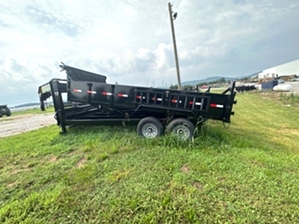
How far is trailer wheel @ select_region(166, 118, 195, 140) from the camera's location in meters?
4.43

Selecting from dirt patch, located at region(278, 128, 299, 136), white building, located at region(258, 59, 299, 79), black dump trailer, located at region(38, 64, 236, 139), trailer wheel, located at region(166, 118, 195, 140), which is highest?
white building, located at region(258, 59, 299, 79)

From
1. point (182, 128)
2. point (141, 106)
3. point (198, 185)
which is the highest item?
point (141, 106)

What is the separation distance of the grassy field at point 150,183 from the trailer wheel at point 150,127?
0.92 feet

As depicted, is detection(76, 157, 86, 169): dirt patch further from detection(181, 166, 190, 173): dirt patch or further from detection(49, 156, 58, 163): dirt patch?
detection(181, 166, 190, 173): dirt patch

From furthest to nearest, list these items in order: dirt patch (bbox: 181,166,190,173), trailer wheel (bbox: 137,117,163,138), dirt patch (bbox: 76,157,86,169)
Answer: trailer wheel (bbox: 137,117,163,138)
dirt patch (bbox: 76,157,86,169)
dirt patch (bbox: 181,166,190,173)

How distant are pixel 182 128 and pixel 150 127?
0.86m

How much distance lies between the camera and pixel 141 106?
15.7ft

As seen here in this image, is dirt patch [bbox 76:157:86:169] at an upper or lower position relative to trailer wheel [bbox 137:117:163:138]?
lower

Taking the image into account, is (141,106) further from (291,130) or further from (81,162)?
(291,130)

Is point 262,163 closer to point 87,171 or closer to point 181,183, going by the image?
point 181,183

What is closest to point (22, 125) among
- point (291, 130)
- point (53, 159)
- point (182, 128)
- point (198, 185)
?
point (53, 159)

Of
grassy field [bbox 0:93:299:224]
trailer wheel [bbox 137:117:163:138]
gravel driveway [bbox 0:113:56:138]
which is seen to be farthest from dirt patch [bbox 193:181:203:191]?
gravel driveway [bbox 0:113:56:138]

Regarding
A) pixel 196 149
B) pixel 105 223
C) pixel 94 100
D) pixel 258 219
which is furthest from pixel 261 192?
pixel 94 100

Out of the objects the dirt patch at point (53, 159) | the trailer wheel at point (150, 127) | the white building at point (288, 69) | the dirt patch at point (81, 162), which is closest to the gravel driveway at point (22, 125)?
the dirt patch at point (53, 159)
